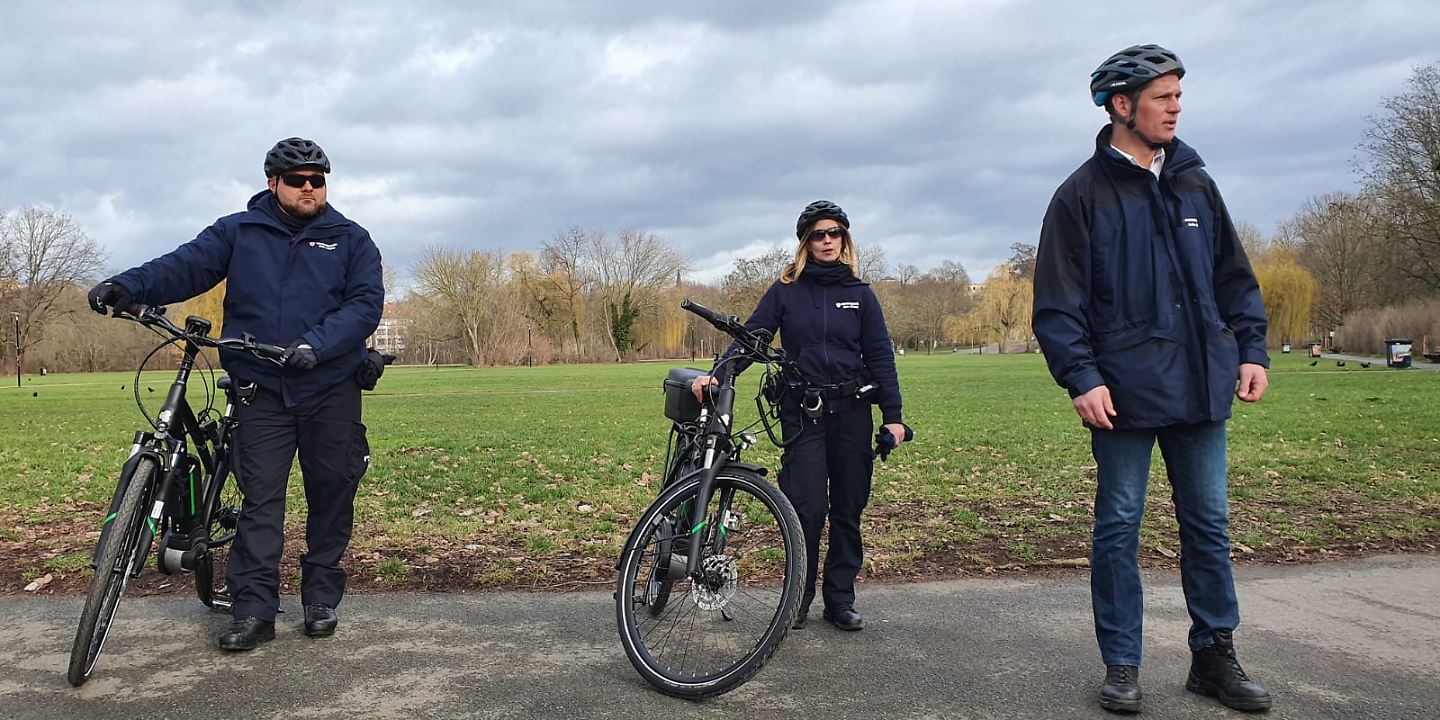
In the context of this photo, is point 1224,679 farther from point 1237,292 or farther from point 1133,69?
point 1133,69

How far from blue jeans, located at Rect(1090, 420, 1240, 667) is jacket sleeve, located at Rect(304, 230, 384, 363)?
124 inches

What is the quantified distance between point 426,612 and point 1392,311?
205 feet

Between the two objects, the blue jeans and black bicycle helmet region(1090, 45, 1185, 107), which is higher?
black bicycle helmet region(1090, 45, 1185, 107)

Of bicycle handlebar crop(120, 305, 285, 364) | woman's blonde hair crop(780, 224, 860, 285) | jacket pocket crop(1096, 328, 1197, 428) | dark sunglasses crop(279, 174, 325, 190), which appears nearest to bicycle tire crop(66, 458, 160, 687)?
bicycle handlebar crop(120, 305, 285, 364)

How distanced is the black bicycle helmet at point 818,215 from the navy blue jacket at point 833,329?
19 cm

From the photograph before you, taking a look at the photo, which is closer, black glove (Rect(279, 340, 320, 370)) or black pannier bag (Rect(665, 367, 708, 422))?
black glove (Rect(279, 340, 320, 370))

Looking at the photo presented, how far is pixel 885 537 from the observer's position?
6.30 metres

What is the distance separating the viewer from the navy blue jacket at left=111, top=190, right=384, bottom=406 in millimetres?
4117

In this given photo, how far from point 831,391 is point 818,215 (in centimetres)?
86

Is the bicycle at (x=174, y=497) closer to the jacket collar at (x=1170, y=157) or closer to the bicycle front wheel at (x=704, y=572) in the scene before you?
the bicycle front wheel at (x=704, y=572)

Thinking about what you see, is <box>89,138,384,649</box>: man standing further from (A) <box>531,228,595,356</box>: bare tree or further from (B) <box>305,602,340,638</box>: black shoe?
(A) <box>531,228,595,356</box>: bare tree

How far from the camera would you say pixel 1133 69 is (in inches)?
130

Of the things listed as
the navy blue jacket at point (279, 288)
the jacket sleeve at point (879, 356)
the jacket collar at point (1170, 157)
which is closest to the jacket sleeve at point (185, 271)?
the navy blue jacket at point (279, 288)

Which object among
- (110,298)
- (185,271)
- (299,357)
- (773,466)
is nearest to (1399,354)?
(773,466)
